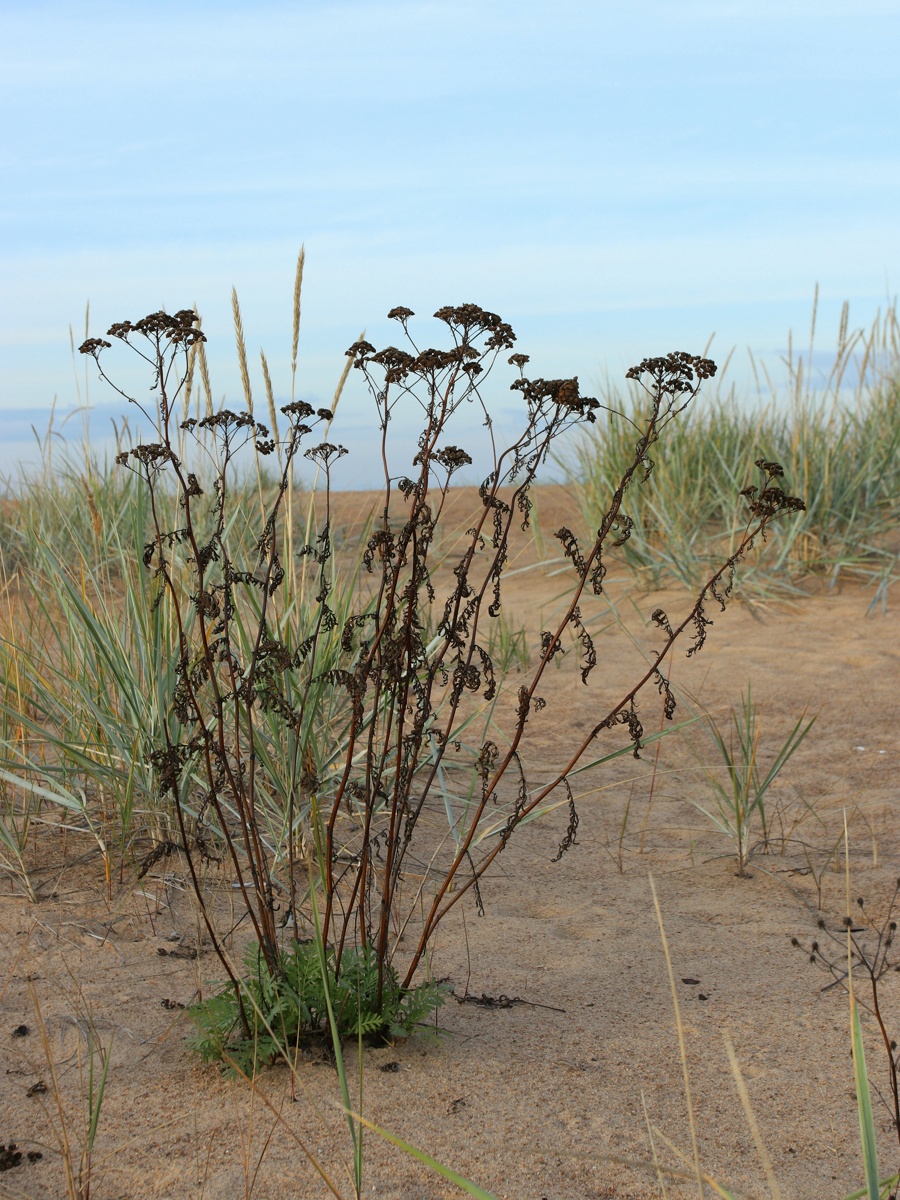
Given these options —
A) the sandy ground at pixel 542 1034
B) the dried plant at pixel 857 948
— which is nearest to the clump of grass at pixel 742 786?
the sandy ground at pixel 542 1034

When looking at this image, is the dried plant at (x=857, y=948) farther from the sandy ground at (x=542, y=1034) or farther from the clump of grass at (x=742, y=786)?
the clump of grass at (x=742, y=786)

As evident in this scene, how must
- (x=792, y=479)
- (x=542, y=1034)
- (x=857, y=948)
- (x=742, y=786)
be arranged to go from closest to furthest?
(x=542, y=1034), (x=857, y=948), (x=742, y=786), (x=792, y=479)

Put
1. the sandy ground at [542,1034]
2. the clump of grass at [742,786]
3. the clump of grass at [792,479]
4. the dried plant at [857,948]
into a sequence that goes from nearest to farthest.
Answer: the sandy ground at [542,1034]
the dried plant at [857,948]
the clump of grass at [742,786]
the clump of grass at [792,479]

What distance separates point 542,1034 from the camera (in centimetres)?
214

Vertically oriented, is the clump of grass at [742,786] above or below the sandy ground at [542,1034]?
above

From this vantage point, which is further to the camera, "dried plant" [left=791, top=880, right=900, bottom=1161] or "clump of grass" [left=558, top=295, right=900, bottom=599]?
"clump of grass" [left=558, top=295, right=900, bottom=599]

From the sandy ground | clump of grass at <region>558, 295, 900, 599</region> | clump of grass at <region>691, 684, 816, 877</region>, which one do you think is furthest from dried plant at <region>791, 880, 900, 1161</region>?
clump of grass at <region>558, 295, 900, 599</region>

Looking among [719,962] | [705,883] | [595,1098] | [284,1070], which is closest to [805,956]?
[719,962]

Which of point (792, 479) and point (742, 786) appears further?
point (792, 479)

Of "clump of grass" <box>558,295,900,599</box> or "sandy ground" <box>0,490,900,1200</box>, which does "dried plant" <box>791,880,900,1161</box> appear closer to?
"sandy ground" <box>0,490,900,1200</box>

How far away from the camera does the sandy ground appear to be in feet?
5.75

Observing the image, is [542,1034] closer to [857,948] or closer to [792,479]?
[857,948]

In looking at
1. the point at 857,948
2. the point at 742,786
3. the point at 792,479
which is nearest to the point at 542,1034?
the point at 857,948

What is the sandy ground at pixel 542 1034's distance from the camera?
1753mm
